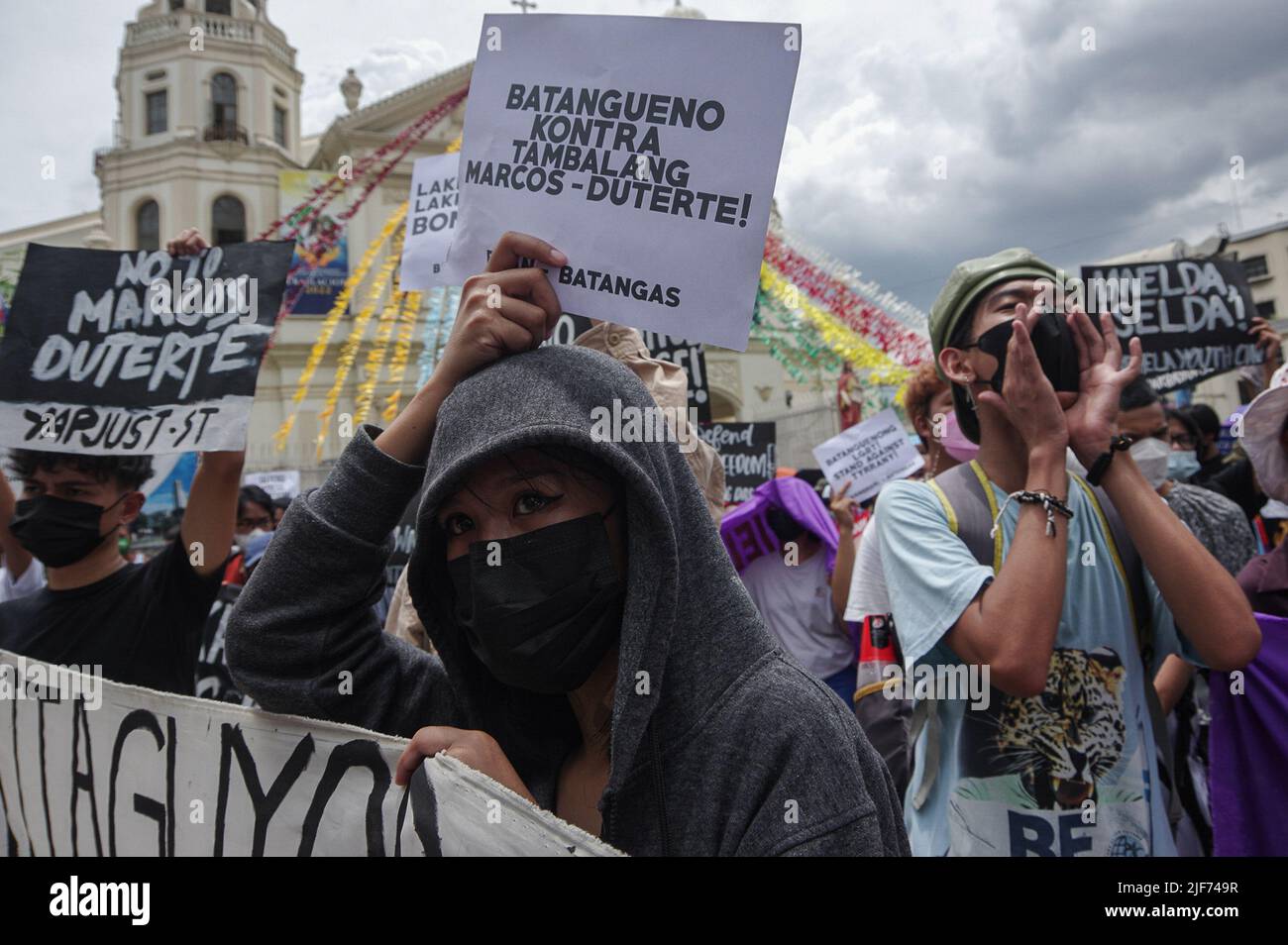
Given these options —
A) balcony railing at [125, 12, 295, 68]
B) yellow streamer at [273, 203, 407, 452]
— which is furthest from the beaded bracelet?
balcony railing at [125, 12, 295, 68]

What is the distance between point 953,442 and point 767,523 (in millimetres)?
998

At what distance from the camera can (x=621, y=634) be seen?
1514 mm

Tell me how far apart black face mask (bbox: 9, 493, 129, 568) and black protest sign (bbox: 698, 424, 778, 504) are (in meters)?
4.76

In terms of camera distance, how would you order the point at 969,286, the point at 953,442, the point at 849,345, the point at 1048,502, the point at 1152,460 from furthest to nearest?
the point at 849,345 → the point at 953,442 → the point at 1152,460 → the point at 969,286 → the point at 1048,502

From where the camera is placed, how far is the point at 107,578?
2.94m

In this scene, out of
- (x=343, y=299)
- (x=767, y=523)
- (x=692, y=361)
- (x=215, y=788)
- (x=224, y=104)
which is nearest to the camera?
(x=215, y=788)

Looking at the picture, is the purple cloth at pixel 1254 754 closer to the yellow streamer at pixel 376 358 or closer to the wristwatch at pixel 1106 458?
the wristwatch at pixel 1106 458

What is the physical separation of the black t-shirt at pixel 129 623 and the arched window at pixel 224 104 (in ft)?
116

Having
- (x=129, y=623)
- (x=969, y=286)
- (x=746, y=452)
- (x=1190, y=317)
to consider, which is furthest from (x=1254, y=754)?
(x=746, y=452)

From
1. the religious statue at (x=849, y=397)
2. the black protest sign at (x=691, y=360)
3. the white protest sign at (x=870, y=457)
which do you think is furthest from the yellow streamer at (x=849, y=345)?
the black protest sign at (x=691, y=360)

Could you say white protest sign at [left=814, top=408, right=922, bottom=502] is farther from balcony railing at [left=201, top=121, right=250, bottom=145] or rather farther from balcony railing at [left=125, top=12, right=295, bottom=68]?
balcony railing at [left=125, top=12, right=295, bottom=68]

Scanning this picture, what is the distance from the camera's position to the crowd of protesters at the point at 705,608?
1469 mm

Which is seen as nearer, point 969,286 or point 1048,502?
point 1048,502

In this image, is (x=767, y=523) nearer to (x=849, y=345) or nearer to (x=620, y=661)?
(x=620, y=661)
